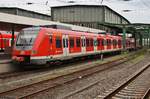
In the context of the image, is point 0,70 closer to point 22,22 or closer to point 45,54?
point 45,54

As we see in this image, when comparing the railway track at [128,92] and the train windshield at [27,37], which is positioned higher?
the train windshield at [27,37]

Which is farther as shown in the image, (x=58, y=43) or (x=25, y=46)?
(x=58, y=43)

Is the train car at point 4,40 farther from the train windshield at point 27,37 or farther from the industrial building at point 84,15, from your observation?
the industrial building at point 84,15

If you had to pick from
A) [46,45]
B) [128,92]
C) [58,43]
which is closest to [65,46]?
[58,43]

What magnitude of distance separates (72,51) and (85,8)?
62.6 metres

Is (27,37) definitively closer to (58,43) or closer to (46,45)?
(46,45)

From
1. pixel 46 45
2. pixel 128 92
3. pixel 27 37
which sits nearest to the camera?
pixel 128 92

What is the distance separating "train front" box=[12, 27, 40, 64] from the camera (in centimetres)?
2141

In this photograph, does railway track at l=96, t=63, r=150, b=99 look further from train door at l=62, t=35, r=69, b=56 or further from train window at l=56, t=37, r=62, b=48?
train door at l=62, t=35, r=69, b=56

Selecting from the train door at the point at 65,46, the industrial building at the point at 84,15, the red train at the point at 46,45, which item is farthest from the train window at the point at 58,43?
the industrial building at the point at 84,15

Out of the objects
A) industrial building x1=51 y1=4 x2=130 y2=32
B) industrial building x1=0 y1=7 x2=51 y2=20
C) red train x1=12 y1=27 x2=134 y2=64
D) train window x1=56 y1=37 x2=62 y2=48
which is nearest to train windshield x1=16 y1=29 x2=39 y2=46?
red train x1=12 y1=27 x2=134 y2=64

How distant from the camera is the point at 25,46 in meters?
21.8

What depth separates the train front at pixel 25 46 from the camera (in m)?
21.4

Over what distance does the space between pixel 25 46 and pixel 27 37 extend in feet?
2.21
